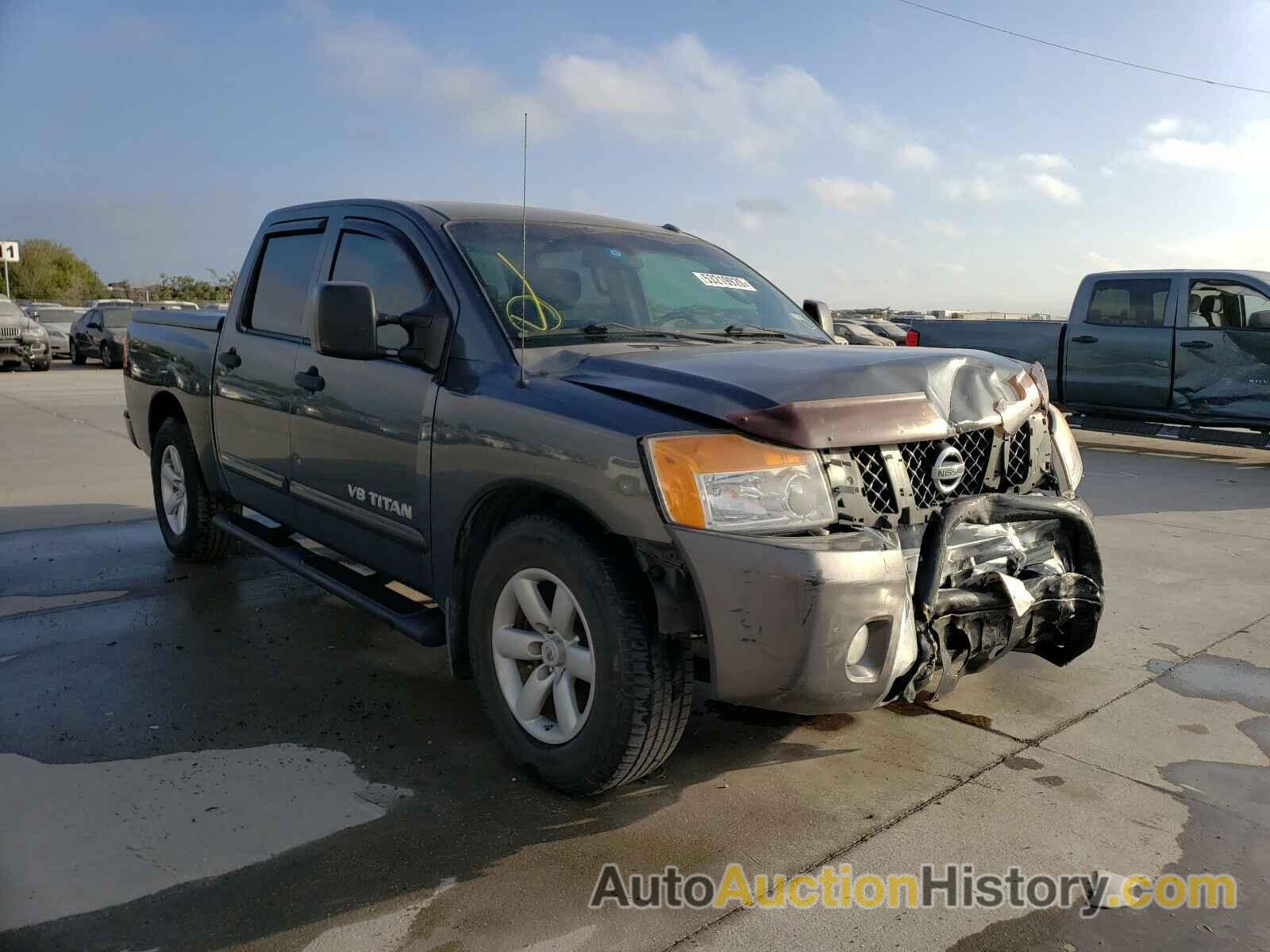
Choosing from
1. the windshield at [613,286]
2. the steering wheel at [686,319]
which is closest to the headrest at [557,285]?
the windshield at [613,286]

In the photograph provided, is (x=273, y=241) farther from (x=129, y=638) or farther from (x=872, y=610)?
(x=872, y=610)

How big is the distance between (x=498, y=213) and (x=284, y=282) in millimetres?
1258

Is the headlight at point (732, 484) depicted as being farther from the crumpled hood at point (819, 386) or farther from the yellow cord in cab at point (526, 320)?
the yellow cord in cab at point (526, 320)

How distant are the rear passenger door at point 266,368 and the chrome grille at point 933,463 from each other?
8.47 feet

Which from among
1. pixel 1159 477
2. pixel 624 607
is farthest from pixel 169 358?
pixel 1159 477

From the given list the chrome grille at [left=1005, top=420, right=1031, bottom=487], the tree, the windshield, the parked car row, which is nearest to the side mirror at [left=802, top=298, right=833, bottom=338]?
the windshield

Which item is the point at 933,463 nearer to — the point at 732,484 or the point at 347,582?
the point at 732,484

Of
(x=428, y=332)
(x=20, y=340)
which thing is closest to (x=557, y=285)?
(x=428, y=332)

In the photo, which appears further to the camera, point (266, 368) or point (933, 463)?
point (266, 368)

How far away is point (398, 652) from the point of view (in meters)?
4.41

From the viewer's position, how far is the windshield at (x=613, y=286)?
3.54 meters

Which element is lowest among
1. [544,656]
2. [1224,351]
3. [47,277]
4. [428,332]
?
[544,656]

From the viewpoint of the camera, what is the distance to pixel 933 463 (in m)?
2.99

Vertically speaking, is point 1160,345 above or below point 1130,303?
below
